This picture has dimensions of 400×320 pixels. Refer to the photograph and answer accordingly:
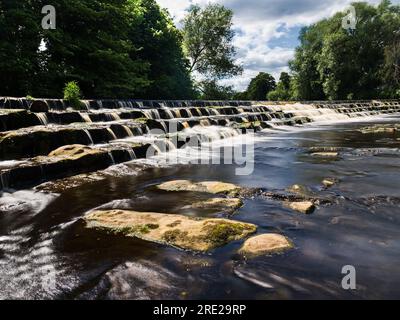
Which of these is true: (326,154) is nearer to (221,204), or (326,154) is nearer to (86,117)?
(221,204)

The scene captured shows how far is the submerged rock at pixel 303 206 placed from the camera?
4105 mm

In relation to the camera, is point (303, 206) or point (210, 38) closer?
point (303, 206)

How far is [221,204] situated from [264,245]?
1325 mm

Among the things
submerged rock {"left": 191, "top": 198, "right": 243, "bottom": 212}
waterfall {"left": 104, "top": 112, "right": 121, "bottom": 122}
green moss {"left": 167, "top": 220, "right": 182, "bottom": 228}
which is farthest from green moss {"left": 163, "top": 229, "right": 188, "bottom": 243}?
waterfall {"left": 104, "top": 112, "right": 121, "bottom": 122}

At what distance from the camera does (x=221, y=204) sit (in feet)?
14.5

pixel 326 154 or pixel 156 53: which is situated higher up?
pixel 156 53

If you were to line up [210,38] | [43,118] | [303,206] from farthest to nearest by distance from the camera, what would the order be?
[210,38] < [43,118] < [303,206]

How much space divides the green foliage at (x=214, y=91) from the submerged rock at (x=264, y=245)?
43668mm

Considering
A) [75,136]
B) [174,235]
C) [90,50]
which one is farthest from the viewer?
[90,50]

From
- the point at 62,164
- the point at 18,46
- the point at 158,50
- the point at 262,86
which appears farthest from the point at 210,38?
the point at 262,86

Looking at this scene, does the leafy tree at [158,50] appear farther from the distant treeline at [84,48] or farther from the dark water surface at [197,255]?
the dark water surface at [197,255]

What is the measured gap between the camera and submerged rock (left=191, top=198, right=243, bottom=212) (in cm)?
429

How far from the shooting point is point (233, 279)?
2.67 meters
